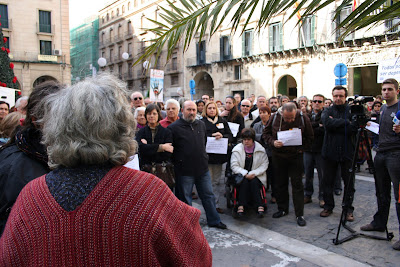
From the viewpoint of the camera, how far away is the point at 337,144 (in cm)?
488

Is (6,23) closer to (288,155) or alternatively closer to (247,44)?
(247,44)

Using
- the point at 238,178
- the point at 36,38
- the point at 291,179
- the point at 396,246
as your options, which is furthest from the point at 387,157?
the point at 36,38

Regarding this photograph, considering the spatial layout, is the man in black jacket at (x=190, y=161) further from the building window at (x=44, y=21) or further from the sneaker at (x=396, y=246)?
the building window at (x=44, y=21)

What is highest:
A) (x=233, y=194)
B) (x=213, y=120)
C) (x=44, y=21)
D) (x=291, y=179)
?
(x=44, y=21)

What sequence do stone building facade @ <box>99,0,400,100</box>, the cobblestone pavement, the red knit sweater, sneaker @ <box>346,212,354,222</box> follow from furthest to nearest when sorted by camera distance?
stone building facade @ <box>99,0,400,100</box>, sneaker @ <box>346,212,354,222</box>, the cobblestone pavement, the red knit sweater

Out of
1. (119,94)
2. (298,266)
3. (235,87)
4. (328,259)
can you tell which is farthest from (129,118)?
(235,87)

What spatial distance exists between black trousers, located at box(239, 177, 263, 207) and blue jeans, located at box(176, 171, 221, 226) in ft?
1.64

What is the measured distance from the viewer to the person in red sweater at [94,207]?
111 cm

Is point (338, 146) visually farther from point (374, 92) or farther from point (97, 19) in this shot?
point (97, 19)

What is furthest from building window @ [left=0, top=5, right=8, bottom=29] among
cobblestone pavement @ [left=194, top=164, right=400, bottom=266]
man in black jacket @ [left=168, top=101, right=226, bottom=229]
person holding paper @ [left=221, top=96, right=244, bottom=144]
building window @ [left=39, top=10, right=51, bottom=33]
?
cobblestone pavement @ [left=194, top=164, right=400, bottom=266]

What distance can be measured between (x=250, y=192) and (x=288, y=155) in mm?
827

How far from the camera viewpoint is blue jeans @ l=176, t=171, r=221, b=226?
15.4ft

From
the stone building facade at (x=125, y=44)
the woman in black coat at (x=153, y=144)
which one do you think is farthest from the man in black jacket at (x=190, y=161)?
the stone building facade at (x=125, y=44)

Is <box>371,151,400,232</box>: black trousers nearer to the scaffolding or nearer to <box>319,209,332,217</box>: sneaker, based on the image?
<box>319,209,332,217</box>: sneaker
